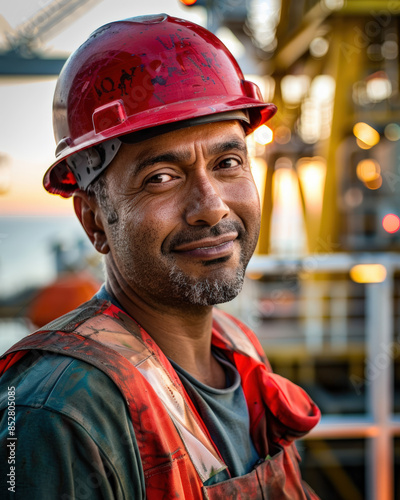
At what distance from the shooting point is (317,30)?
9.07 meters

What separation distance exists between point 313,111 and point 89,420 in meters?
11.0

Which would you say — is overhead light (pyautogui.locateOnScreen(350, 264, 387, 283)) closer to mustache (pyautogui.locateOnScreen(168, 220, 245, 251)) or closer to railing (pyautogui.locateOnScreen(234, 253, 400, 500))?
railing (pyautogui.locateOnScreen(234, 253, 400, 500))

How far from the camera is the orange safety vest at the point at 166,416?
119cm

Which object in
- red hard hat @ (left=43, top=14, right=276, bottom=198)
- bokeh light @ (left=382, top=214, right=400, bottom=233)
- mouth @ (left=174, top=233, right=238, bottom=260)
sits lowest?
mouth @ (left=174, top=233, right=238, bottom=260)

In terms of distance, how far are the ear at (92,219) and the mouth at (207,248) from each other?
33 centimetres

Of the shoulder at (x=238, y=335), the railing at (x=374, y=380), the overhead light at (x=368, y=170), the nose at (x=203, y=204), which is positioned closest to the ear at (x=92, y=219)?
the nose at (x=203, y=204)

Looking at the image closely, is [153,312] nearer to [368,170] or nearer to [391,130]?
[391,130]

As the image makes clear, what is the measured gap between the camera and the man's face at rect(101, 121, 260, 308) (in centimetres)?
151

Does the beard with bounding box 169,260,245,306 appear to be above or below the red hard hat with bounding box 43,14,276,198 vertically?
below

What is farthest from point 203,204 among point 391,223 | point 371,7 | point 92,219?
point 371,7

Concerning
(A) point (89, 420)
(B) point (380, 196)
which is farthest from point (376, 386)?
(B) point (380, 196)

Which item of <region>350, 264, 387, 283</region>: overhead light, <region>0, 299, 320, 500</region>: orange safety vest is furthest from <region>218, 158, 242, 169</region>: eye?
<region>350, 264, 387, 283</region>: overhead light

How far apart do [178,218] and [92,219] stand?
387 mm

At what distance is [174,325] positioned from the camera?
168 centimetres
